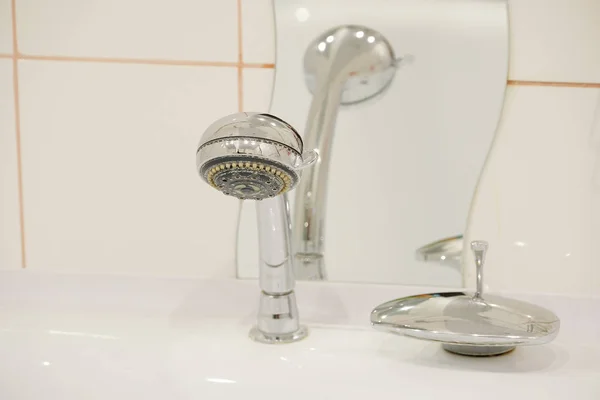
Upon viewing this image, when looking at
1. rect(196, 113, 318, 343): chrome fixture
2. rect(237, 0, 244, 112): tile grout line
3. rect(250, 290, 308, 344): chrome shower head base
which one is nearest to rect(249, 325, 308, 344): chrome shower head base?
rect(250, 290, 308, 344): chrome shower head base

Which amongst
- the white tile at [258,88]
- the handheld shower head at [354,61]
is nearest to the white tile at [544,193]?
the handheld shower head at [354,61]

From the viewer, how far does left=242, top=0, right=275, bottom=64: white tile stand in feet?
2.00

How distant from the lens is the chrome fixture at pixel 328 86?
23.7 inches

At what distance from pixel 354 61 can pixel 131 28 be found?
0.22 m

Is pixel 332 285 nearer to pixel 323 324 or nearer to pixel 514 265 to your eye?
pixel 323 324

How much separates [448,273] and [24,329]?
399 mm

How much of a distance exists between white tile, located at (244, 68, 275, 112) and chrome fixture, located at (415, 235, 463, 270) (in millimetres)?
203

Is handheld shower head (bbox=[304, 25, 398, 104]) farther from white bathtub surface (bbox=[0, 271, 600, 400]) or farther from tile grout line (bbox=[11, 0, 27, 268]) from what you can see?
tile grout line (bbox=[11, 0, 27, 268])

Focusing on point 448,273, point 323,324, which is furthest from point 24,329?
point 448,273

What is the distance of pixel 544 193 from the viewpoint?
0.59 m

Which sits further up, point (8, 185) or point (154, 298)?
point (8, 185)

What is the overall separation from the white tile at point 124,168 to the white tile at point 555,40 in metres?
0.27

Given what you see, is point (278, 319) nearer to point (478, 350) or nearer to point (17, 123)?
point (478, 350)

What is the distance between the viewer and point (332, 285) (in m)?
0.63
